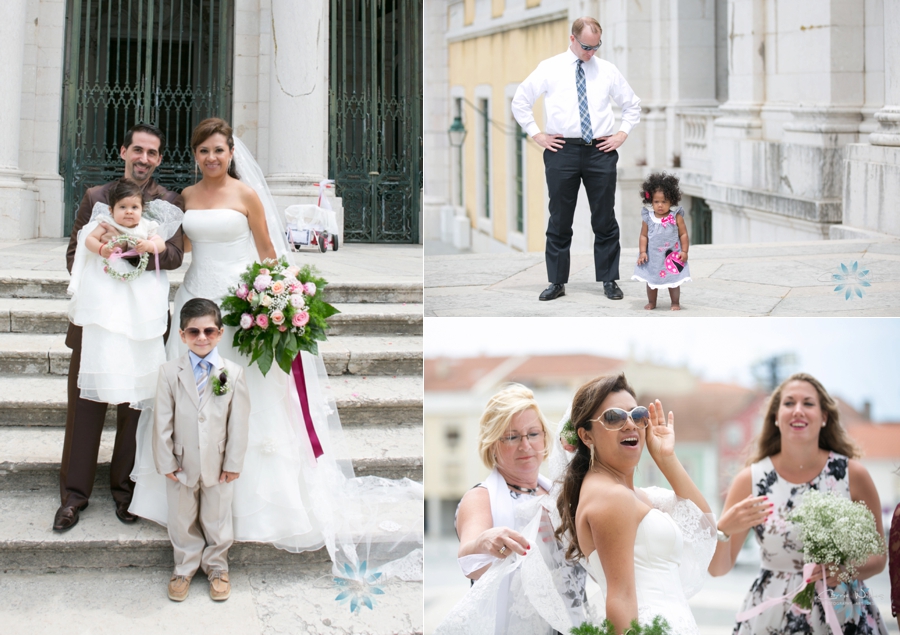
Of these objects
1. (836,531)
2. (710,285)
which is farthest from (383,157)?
(836,531)

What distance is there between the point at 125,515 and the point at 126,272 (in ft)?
3.37

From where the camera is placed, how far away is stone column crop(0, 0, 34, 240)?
8734mm

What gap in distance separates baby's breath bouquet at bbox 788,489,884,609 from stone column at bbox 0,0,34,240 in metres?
7.84

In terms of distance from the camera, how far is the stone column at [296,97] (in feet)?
29.9

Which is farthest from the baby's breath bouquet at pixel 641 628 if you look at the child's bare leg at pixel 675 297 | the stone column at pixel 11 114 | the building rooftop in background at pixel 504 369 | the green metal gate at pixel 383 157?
the green metal gate at pixel 383 157

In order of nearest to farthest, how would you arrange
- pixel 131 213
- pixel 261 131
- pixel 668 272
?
1. pixel 131 213
2. pixel 668 272
3. pixel 261 131

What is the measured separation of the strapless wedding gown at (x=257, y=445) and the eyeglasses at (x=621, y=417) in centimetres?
163

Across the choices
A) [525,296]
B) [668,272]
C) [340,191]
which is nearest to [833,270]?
[668,272]

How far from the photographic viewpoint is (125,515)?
13.5ft

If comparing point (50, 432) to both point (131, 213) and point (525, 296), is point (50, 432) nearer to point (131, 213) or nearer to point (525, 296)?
point (131, 213)

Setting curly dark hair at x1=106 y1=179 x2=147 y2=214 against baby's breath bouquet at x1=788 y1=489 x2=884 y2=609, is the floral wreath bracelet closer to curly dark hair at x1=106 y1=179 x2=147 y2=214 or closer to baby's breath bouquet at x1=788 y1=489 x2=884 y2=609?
curly dark hair at x1=106 y1=179 x2=147 y2=214

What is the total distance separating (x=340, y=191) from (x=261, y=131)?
1.05 metres

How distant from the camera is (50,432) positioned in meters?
4.73

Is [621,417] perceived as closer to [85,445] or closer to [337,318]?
[85,445]
